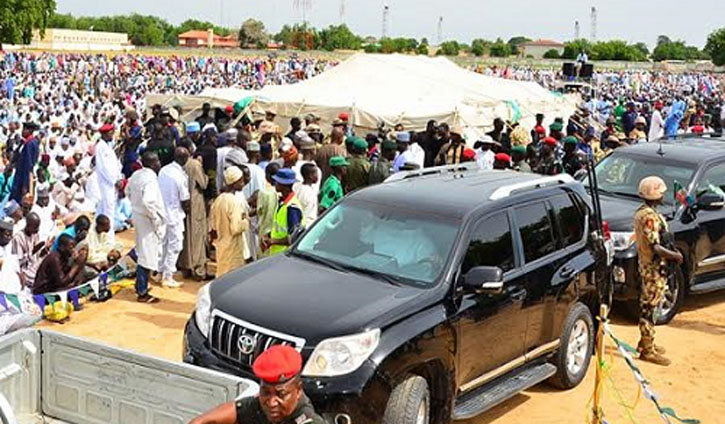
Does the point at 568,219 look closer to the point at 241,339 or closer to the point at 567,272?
the point at 567,272

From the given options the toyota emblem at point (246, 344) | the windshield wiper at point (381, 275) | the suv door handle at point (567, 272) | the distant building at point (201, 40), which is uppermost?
the distant building at point (201, 40)

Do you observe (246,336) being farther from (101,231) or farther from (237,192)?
(101,231)

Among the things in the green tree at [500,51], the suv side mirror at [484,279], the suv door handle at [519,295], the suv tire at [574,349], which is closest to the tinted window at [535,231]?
the suv door handle at [519,295]

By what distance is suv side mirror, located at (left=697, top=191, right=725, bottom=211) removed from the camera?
8.44 m

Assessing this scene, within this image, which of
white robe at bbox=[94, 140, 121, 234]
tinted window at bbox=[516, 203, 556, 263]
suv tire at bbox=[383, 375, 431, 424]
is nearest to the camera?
suv tire at bbox=[383, 375, 431, 424]

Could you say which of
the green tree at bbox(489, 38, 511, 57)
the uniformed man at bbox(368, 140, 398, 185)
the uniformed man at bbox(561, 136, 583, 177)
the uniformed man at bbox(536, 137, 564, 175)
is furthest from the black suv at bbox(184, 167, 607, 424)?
the green tree at bbox(489, 38, 511, 57)

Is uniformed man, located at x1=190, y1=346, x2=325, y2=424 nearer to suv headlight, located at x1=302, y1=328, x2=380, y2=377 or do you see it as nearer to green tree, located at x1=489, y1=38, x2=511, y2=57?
suv headlight, located at x1=302, y1=328, x2=380, y2=377

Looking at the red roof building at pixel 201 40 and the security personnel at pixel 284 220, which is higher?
the red roof building at pixel 201 40

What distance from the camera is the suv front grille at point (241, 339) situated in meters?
4.95

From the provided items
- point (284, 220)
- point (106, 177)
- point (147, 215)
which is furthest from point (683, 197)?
point (106, 177)

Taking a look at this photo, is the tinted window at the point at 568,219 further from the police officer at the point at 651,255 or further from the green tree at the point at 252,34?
the green tree at the point at 252,34

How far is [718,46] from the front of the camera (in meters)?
90.9

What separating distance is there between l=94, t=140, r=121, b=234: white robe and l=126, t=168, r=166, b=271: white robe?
323cm

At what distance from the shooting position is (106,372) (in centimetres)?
421
